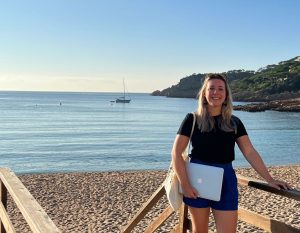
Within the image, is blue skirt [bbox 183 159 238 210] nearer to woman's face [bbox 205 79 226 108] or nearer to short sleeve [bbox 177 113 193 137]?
short sleeve [bbox 177 113 193 137]

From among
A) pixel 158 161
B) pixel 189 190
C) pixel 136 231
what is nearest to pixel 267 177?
pixel 189 190

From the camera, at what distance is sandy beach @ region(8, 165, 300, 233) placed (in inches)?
388

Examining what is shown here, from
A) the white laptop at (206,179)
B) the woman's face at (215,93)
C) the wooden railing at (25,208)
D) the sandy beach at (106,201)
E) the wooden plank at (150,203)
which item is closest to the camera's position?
the wooden railing at (25,208)

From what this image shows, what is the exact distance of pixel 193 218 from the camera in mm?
3307

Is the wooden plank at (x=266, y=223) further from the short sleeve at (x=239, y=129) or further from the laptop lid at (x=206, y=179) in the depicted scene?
the short sleeve at (x=239, y=129)

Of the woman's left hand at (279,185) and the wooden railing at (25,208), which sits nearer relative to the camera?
the wooden railing at (25,208)

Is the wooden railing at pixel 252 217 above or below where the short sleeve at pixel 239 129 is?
below

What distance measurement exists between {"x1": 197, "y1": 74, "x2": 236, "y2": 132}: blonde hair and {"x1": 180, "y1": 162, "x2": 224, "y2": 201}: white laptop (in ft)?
0.92

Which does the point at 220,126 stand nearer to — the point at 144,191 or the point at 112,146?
the point at 144,191

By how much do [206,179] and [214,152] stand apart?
204mm

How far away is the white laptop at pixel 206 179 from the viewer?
3.15 metres

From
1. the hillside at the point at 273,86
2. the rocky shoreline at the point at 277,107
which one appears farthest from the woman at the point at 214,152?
the hillside at the point at 273,86

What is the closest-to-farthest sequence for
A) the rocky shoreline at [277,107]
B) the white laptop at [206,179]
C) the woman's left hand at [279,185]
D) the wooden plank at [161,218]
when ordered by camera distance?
the woman's left hand at [279,185] < the white laptop at [206,179] < the wooden plank at [161,218] < the rocky shoreline at [277,107]

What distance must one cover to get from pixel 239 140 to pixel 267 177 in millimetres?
344
